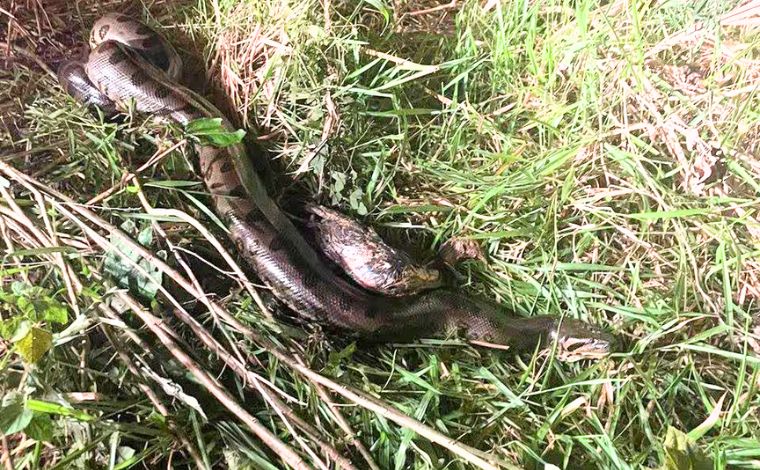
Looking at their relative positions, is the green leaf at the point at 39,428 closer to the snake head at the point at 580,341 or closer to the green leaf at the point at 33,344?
the green leaf at the point at 33,344

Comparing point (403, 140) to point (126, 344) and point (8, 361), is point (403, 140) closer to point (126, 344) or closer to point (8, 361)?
point (126, 344)

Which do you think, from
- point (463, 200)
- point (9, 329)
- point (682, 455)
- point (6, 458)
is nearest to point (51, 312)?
point (9, 329)

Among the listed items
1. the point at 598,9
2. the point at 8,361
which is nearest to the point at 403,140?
the point at 598,9

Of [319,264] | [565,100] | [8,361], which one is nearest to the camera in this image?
[8,361]

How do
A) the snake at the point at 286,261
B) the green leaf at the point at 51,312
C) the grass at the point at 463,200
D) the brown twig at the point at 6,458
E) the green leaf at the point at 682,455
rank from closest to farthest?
the brown twig at the point at 6,458 < the green leaf at the point at 51,312 < the green leaf at the point at 682,455 < the grass at the point at 463,200 < the snake at the point at 286,261

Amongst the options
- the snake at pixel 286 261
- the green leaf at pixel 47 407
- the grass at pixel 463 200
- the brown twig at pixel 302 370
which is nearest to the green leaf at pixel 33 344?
the green leaf at pixel 47 407

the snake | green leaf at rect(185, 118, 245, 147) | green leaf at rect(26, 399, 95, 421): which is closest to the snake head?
the snake
